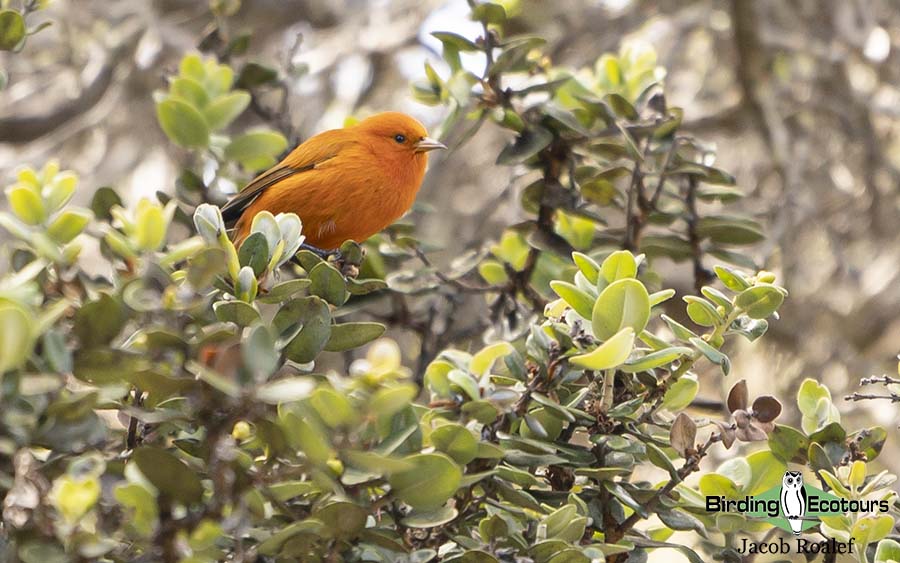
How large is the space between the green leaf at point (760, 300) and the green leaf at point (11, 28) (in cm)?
178

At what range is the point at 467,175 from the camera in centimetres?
618

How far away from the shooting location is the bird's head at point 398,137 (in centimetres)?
386

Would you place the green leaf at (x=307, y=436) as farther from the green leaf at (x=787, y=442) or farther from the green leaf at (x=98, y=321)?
the green leaf at (x=787, y=442)

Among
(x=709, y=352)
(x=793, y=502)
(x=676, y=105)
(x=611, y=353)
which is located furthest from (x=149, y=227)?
(x=676, y=105)

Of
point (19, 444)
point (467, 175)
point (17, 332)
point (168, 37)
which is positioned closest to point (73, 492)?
point (19, 444)

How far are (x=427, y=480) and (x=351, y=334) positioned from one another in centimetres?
41

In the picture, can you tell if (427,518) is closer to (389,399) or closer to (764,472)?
(389,399)

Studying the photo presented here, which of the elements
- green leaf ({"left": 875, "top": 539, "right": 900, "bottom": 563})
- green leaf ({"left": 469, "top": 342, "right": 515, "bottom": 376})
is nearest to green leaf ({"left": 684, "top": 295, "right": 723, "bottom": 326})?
green leaf ({"left": 469, "top": 342, "right": 515, "bottom": 376})

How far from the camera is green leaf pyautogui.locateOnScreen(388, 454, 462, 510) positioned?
147 centimetres

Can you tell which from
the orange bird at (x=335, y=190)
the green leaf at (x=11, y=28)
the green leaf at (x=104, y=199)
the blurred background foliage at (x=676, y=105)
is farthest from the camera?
the blurred background foliage at (x=676, y=105)

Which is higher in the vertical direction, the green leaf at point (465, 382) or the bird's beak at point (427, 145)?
the green leaf at point (465, 382)

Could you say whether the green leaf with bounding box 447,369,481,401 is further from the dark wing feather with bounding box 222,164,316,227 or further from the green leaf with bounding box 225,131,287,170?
the dark wing feather with bounding box 222,164,316,227

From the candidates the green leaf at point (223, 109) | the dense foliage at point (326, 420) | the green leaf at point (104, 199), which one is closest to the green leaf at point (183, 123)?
the green leaf at point (223, 109)

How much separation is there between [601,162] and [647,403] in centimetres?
131
